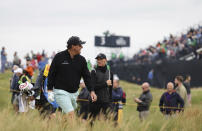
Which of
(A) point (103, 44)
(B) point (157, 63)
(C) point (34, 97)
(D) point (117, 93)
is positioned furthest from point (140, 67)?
(A) point (103, 44)

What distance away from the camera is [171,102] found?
9781mm

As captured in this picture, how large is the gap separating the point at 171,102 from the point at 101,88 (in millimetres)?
2439

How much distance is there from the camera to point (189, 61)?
23078mm

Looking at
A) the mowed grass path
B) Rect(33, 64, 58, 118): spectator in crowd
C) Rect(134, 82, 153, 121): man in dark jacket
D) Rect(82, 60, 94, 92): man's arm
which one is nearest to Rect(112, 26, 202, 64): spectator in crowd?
Rect(134, 82, 153, 121): man in dark jacket

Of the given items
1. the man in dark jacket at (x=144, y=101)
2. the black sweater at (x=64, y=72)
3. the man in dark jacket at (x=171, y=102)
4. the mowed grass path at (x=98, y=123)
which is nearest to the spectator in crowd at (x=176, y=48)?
the man in dark jacket at (x=144, y=101)

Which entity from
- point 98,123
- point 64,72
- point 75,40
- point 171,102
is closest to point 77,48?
point 75,40

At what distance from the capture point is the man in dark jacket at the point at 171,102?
9.63 m

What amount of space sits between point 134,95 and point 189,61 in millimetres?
3750

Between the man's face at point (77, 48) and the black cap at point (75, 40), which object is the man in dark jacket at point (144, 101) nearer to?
the man's face at point (77, 48)

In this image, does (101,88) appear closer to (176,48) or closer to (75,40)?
(75,40)

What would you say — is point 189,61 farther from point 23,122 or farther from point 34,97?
point 23,122

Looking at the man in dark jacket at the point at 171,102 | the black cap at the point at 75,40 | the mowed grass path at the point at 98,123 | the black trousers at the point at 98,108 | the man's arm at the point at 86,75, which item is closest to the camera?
the mowed grass path at the point at 98,123

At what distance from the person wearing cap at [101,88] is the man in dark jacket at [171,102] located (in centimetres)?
203

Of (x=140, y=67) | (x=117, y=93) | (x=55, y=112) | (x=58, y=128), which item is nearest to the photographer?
(x=58, y=128)
